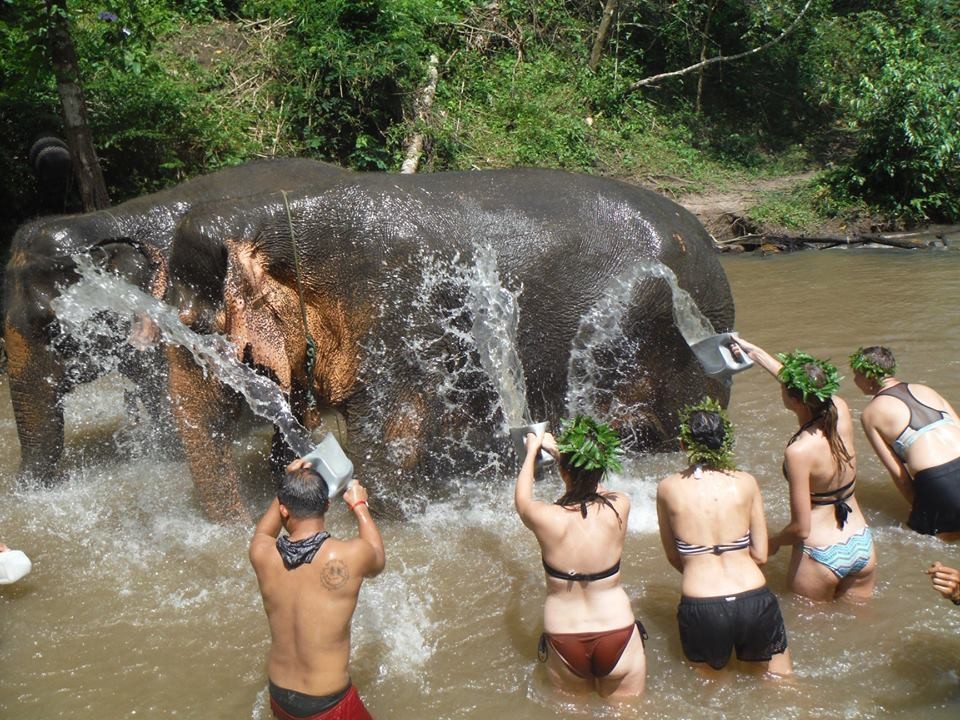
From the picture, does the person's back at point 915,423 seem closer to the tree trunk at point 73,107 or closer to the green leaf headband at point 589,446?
the green leaf headband at point 589,446

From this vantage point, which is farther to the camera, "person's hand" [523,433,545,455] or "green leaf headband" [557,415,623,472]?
"person's hand" [523,433,545,455]

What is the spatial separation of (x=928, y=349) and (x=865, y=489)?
9.50ft

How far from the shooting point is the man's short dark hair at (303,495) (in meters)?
3.31

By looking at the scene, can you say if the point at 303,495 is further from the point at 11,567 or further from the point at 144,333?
the point at 144,333

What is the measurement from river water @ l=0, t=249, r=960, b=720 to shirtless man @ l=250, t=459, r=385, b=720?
0.08 meters

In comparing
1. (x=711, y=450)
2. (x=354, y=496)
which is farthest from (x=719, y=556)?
(x=354, y=496)

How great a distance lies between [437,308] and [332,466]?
1903 millimetres

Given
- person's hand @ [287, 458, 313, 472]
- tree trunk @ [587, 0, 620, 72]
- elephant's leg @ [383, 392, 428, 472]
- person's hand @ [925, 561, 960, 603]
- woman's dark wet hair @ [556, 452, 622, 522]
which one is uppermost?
tree trunk @ [587, 0, 620, 72]

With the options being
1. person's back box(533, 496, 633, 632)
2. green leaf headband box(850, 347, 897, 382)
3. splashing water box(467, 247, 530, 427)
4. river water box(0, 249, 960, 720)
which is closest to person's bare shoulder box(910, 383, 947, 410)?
green leaf headband box(850, 347, 897, 382)

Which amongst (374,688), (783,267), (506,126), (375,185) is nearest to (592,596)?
(374,688)

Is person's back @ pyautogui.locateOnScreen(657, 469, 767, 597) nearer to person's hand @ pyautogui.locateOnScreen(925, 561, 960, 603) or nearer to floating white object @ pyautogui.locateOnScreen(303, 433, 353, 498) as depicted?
person's hand @ pyautogui.locateOnScreen(925, 561, 960, 603)

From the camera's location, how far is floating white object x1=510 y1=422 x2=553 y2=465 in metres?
3.81

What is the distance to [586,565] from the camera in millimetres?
3547

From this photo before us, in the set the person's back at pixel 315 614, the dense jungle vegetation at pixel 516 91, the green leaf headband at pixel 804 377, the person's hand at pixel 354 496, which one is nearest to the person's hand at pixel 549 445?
the person's hand at pixel 354 496
